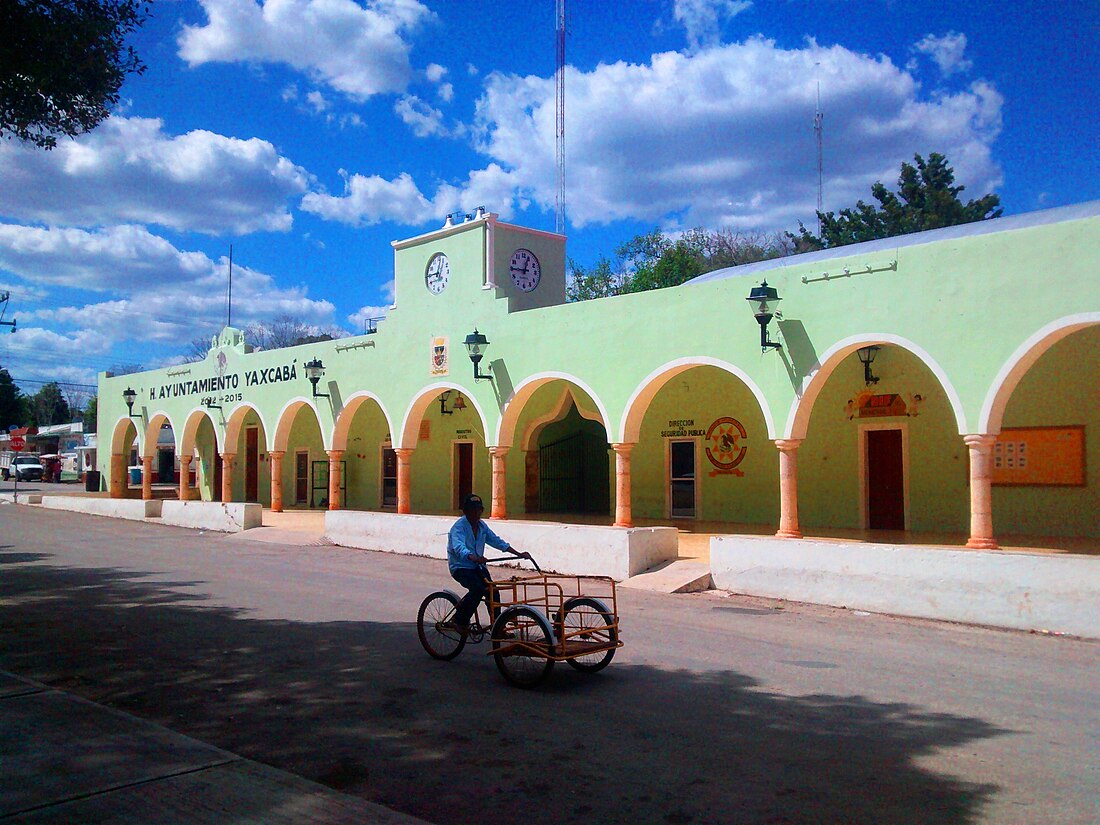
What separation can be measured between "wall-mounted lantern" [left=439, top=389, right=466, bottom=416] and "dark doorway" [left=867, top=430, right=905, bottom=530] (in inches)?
439

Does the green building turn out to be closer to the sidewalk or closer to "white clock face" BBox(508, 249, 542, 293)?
"white clock face" BBox(508, 249, 542, 293)

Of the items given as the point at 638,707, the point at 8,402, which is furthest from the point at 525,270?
the point at 8,402

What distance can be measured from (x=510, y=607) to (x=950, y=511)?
1127 cm

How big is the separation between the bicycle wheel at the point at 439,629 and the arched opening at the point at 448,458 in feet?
50.7

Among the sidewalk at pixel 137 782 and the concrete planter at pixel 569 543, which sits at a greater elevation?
the concrete planter at pixel 569 543

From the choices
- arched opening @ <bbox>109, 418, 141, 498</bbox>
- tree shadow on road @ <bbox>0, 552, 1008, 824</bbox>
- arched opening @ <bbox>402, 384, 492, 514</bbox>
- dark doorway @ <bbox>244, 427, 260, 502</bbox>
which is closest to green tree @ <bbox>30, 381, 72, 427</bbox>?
arched opening @ <bbox>109, 418, 141, 498</bbox>

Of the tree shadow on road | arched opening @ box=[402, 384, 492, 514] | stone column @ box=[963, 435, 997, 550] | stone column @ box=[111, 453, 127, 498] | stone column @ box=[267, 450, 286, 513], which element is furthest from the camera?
stone column @ box=[111, 453, 127, 498]

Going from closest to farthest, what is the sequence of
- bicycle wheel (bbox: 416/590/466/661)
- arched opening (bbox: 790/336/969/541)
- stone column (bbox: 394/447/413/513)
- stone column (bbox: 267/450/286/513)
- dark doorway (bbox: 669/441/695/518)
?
1. bicycle wheel (bbox: 416/590/466/661)
2. arched opening (bbox: 790/336/969/541)
3. dark doorway (bbox: 669/441/695/518)
4. stone column (bbox: 394/447/413/513)
5. stone column (bbox: 267/450/286/513)

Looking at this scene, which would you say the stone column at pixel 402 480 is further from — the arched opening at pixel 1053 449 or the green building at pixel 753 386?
the arched opening at pixel 1053 449

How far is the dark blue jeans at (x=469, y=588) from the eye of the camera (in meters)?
7.52

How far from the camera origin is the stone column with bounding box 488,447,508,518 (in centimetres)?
1856

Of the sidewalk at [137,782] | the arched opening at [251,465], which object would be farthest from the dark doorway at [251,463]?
the sidewalk at [137,782]

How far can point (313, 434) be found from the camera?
29906 mm

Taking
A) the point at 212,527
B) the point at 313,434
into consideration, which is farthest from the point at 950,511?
the point at 313,434
